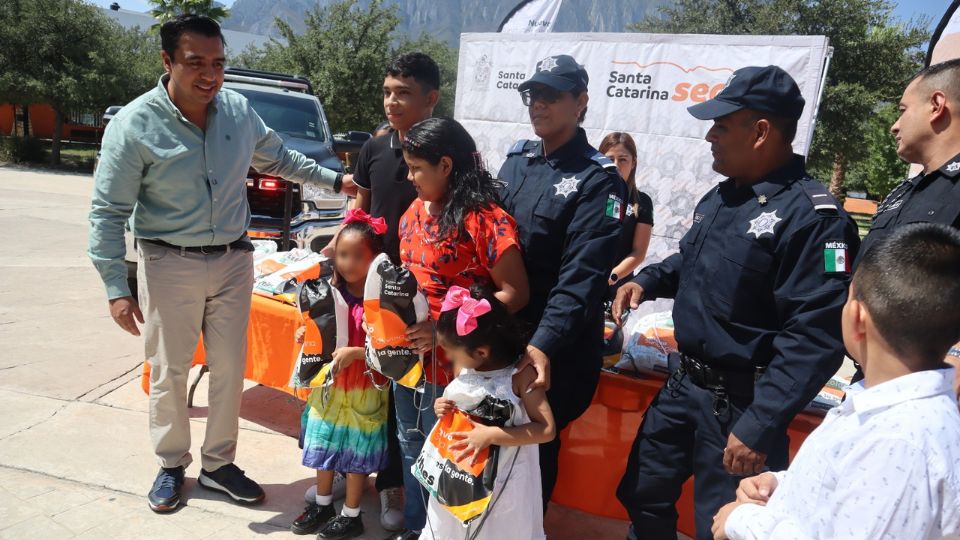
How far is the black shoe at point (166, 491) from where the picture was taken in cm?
296

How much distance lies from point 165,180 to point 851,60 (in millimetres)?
20194

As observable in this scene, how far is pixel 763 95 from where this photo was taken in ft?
6.61

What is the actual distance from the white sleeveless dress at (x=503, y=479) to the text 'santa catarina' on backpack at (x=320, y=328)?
78 centimetres

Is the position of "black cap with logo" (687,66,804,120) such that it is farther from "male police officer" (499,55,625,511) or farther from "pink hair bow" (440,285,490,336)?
"pink hair bow" (440,285,490,336)

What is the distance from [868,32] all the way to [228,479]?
21.4 meters

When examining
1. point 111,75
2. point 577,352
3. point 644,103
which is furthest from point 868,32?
point 111,75

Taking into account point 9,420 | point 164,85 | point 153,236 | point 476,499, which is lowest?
point 9,420

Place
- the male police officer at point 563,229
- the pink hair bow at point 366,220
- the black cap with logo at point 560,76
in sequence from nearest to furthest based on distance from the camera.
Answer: the male police officer at point 563,229, the black cap with logo at point 560,76, the pink hair bow at point 366,220

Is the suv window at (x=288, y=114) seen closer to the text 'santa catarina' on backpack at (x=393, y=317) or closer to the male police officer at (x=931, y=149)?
the text 'santa catarina' on backpack at (x=393, y=317)

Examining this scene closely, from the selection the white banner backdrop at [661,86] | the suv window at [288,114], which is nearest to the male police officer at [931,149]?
the white banner backdrop at [661,86]

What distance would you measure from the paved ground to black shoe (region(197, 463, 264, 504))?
49 mm

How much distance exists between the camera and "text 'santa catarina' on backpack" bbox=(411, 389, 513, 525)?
2.10m

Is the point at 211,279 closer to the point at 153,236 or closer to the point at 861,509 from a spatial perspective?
the point at 153,236

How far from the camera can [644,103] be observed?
543 centimetres
